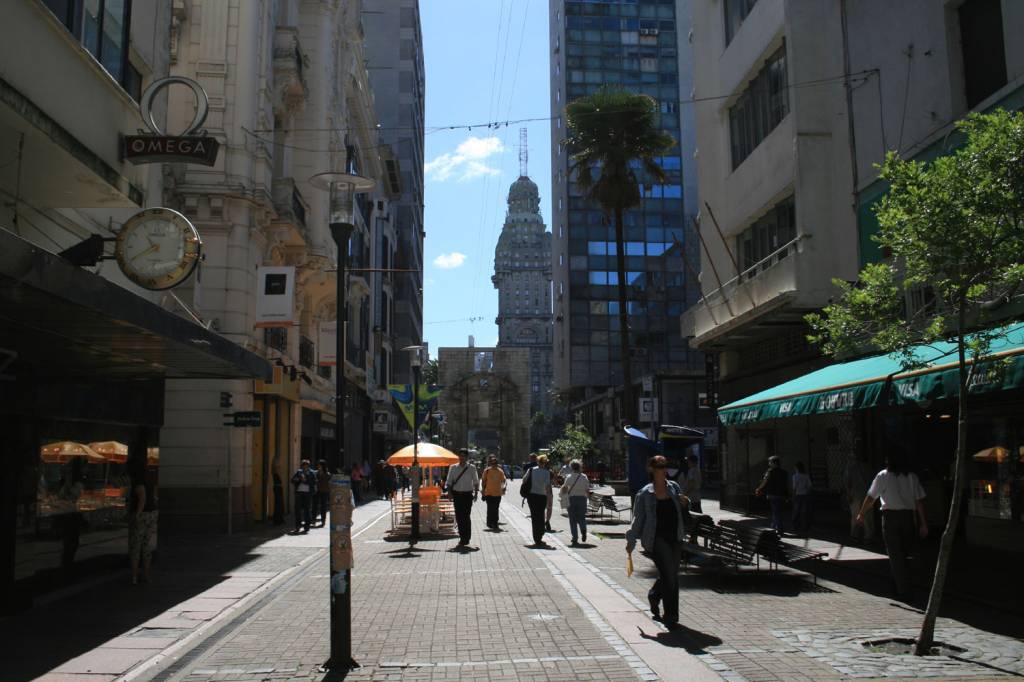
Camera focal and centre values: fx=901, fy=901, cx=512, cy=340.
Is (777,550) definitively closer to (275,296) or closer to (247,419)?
(247,419)

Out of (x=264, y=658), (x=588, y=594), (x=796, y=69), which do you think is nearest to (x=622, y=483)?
(x=796, y=69)

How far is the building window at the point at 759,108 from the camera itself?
22.0m

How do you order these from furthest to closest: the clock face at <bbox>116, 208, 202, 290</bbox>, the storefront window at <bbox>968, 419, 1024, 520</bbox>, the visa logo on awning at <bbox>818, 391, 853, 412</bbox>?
the storefront window at <bbox>968, 419, 1024, 520</bbox> → the visa logo on awning at <bbox>818, 391, 853, 412</bbox> → the clock face at <bbox>116, 208, 202, 290</bbox>

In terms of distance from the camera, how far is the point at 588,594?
448 inches

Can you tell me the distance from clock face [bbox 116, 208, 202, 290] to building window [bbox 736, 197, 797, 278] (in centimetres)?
1397

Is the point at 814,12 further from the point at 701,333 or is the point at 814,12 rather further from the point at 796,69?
the point at 701,333

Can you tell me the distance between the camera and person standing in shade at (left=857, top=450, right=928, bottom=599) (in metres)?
10.8

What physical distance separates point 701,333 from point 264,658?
20.6 m

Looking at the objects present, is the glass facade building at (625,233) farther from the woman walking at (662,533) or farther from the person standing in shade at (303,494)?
the woman walking at (662,533)

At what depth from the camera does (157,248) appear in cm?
1198

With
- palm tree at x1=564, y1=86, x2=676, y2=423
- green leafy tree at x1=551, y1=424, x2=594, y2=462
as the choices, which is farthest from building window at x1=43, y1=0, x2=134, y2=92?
green leafy tree at x1=551, y1=424, x2=594, y2=462

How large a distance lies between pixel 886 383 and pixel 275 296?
552 inches

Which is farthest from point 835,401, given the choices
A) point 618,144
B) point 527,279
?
point 527,279

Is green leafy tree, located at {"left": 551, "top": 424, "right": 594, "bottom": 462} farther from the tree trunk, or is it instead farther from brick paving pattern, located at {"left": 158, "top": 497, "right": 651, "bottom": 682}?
the tree trunk
